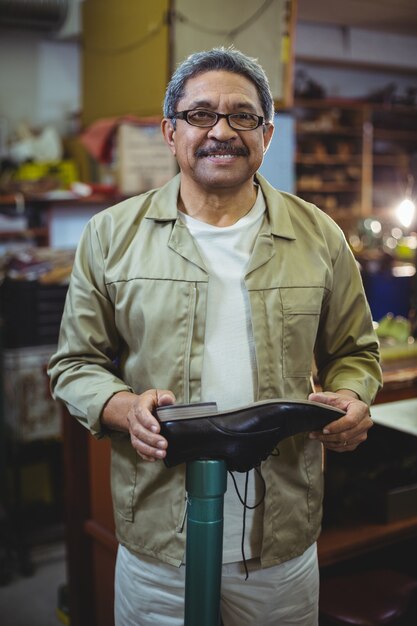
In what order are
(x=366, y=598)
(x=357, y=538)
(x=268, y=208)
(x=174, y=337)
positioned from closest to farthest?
(x=174, y=337) < (x=268, y=208) < (x=366, y=598) < (x=357, y=538)

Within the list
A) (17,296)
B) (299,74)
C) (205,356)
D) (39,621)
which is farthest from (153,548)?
(299,74)

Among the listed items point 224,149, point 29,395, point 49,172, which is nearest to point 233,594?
point 224,149

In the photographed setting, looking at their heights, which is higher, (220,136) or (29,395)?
(220,136)

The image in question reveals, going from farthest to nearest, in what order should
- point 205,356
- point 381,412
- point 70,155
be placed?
point 70,155
point 381,412
point 205,356

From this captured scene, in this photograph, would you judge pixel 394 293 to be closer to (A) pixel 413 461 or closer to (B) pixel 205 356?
(A) pixel 413 461

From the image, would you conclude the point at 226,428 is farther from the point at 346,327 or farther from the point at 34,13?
the point at 34,13

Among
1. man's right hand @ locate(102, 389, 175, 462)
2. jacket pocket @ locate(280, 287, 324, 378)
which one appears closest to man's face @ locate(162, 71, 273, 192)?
jacket pocket @ locate(280, 287, 324, 378)

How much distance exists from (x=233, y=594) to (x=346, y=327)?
630 millimetres

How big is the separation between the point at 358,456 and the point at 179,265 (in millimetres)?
1260

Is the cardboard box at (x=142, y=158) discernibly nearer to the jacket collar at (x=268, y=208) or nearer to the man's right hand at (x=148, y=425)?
the jacket collar at (x=268, y=208)

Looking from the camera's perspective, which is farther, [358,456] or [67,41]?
[67,41]

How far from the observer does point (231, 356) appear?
153cm

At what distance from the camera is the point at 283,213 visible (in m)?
1.63

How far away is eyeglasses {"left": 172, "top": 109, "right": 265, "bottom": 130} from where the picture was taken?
148 centimetres
